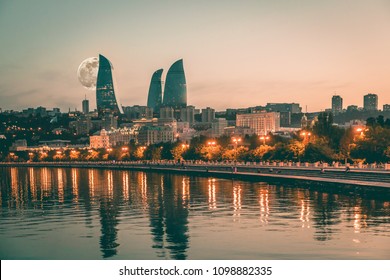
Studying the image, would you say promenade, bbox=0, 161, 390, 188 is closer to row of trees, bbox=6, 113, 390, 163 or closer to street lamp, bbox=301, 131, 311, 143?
row of trees, bbox=6, 113, 390, 163

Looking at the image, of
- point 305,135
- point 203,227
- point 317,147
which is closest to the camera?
point 203,227

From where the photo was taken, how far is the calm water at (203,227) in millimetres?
26750

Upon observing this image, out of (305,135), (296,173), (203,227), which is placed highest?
(305,135)

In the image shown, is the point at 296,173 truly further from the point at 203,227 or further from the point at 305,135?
the point at 203,227

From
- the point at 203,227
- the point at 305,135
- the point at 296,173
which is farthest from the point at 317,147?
the point at 203,227

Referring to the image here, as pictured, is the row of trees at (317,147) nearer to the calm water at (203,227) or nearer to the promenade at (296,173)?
the promenade at (296,173)

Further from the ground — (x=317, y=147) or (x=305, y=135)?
(x=305, y=135)

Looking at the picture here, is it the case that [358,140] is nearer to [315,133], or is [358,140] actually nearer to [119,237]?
[315,133]

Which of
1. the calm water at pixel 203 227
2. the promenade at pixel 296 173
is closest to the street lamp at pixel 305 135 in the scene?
the promenade at pixel 296 173

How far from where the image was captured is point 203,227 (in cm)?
3400

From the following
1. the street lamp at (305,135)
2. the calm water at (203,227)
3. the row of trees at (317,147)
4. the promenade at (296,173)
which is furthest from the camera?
the street lamp at (305,135)

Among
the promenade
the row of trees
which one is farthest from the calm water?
the row of trees
